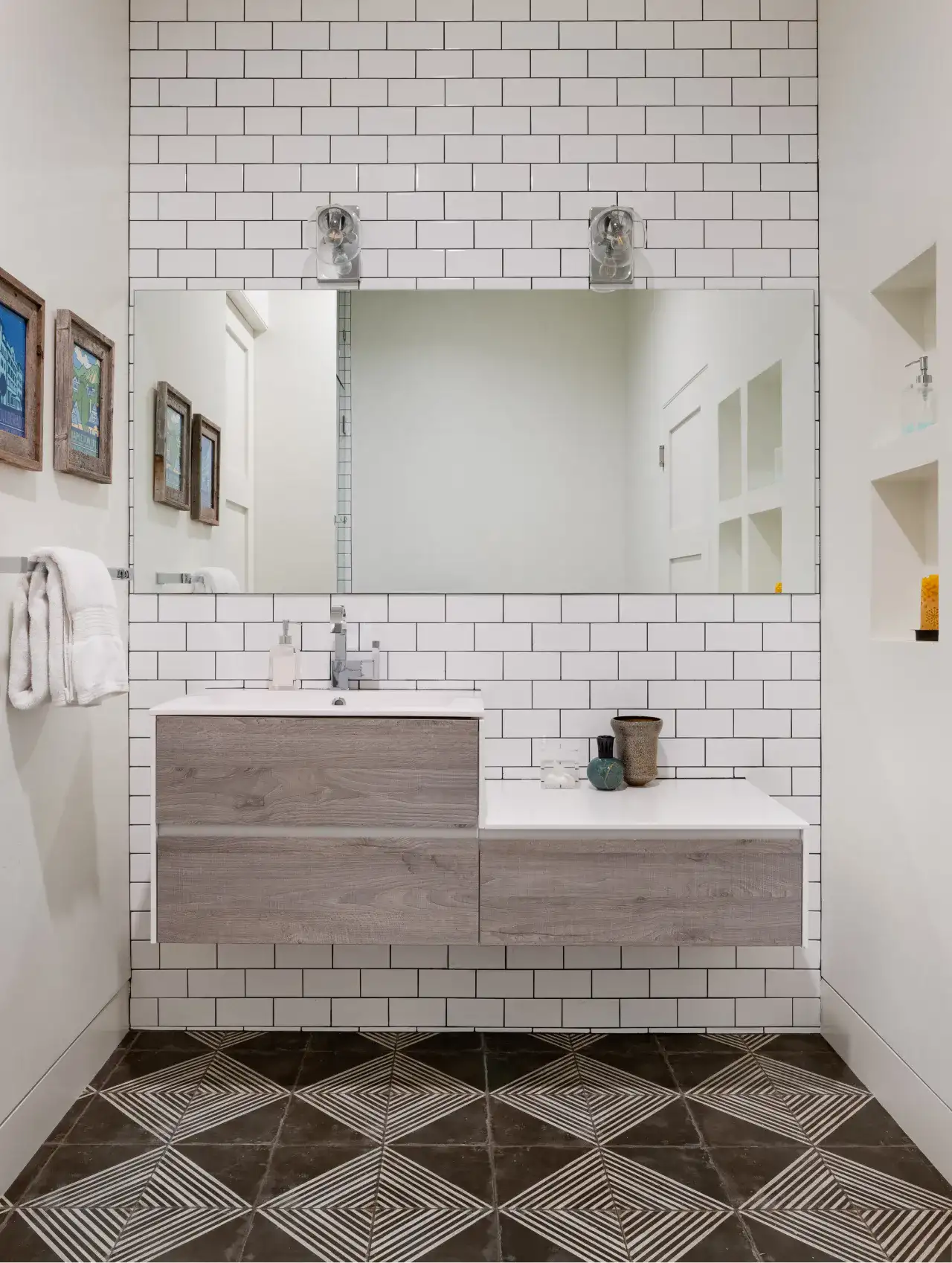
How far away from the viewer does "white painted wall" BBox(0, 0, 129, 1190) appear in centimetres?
189

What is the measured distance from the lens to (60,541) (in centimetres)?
213

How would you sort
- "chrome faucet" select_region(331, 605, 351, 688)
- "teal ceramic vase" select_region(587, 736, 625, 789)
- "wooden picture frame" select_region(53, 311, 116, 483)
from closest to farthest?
"wooden picture frame" select_region(53, 311, 116, 483) < "teal ceramic vase" select_region(587, 736, 625, 789) < "chrome faucet" select_region(331, 605, 351, 688)

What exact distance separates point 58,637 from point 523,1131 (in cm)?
150

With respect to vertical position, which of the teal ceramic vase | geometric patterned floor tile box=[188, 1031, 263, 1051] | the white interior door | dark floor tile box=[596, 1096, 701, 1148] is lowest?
geometric patterned floor tile box=[188, 1031, 263, 1051]

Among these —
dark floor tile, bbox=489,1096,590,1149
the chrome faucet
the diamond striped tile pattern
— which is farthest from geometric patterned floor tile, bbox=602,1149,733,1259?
the chrome faucet

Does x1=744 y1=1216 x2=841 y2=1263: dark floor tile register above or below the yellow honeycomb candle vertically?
below

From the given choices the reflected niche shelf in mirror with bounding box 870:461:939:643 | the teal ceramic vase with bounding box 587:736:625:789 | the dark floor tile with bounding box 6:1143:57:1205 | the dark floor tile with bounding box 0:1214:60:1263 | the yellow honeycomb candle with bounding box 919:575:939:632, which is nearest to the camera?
the dark floor tile with bounding box 0:1214:60:1263

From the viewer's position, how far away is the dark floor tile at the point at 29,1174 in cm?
183

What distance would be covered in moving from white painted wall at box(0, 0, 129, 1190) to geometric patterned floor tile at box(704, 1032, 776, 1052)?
1.67 m

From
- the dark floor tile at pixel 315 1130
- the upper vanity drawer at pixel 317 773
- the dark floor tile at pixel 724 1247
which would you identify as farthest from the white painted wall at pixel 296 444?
the dark floor tile at pixel 724 1247

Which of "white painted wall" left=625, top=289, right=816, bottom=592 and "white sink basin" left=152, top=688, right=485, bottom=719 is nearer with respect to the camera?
"white sink basin" left=152, top=688, right=485, bottom=719

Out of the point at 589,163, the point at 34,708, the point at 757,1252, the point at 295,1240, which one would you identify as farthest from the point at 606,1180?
the point at 589,163

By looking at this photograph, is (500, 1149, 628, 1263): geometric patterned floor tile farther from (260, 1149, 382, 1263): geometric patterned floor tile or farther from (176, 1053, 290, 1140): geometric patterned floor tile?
(176, 1053, 290, 1140): geometric patterned floor tile

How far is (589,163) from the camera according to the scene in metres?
2.54
